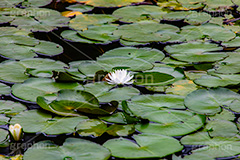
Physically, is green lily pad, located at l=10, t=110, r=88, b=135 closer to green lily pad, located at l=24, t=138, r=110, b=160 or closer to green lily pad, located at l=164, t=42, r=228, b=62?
green lily pad, located at l=24, t=138, r=110, b=160

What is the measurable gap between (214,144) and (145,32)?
2.12 m

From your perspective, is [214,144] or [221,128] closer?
[214,144]

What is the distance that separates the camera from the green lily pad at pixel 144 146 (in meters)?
2.05

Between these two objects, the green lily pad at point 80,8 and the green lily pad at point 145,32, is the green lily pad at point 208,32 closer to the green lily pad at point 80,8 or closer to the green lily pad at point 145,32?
the green lily pad at point 145,32

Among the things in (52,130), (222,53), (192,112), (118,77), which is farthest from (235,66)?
(52,130)

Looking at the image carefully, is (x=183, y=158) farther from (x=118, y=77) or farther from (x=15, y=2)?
(x=15, y=2)

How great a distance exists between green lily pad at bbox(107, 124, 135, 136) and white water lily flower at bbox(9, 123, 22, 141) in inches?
23.6

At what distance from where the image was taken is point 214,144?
2.17 m

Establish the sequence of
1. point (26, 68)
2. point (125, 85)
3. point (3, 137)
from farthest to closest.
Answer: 1. point (26, 68)
2. point (125, 85)
3. point (3, 137)

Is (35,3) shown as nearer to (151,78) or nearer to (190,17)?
(190,17)

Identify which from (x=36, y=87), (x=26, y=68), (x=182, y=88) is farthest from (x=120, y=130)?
(x=26, y=68)

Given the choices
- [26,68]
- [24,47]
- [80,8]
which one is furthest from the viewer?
[80,8]

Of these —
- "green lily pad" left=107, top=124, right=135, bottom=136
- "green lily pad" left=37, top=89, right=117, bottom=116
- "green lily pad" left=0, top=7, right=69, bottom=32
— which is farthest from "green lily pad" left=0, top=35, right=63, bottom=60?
"green lily pad" left=107, top=124, right=135, bottom=136

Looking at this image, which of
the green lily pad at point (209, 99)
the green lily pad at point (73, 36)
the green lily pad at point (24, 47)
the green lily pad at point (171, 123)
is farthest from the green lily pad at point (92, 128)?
the green lily pad at point (73, 36)
